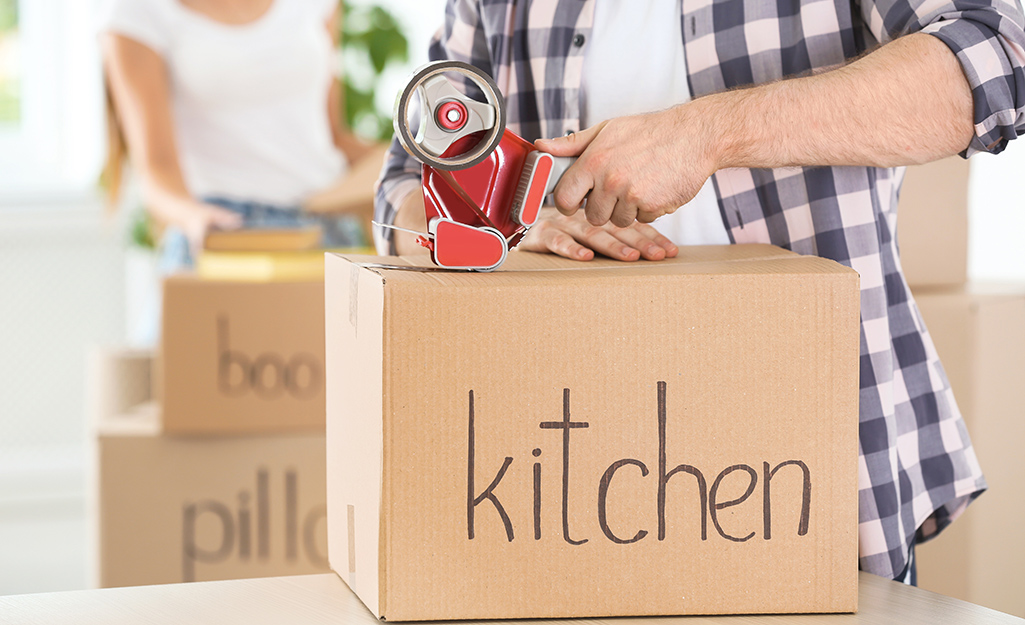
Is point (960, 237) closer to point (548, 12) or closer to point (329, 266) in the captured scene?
point (548, 12)

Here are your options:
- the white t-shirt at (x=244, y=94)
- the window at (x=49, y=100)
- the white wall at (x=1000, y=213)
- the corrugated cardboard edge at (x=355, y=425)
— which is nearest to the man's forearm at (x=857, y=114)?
the corrugated cardboard edge at (x=355, y=425)

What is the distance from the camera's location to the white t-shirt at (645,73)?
2.55 feet

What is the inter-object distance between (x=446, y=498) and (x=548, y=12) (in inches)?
17.7

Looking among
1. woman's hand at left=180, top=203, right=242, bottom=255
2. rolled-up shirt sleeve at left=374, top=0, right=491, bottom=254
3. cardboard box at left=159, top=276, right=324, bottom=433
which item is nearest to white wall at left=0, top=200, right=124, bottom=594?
woman's hand at left=180, top=203, right=242, bottom=255

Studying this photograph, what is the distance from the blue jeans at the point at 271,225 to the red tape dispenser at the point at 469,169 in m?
1.05

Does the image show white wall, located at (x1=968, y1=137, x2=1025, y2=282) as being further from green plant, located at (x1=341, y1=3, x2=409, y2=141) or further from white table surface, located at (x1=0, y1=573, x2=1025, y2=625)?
green plant, located at (x1=341, y1=3, x2=409, y2=141)

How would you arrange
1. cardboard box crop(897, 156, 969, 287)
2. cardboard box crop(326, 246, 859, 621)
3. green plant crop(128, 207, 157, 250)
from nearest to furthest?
cardboard box crop(326, 246, 859, 621), cardboard box crop(897, 156, 969, 287), green plant crop(128, 207, 157, 250)

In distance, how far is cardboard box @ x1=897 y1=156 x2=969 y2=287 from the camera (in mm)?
1037

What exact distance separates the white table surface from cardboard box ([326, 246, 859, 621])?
2 cm

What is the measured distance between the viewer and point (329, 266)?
65 centimetres

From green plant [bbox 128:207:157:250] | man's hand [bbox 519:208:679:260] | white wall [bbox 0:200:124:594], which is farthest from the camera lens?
white wall [bbox 0:200:124:594]

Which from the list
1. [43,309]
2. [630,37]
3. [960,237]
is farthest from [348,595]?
[43,309]

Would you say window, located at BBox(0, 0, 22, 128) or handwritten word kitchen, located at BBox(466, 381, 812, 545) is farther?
window, located at BBox(0, 0, 22, 128)

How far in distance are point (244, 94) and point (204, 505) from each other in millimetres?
780
